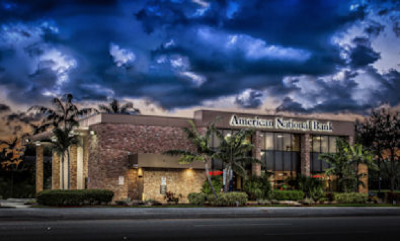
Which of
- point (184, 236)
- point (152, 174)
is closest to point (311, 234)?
point (184, 236)

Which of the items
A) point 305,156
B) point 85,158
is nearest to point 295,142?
point 305,156

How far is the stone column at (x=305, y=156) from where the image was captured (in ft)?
138

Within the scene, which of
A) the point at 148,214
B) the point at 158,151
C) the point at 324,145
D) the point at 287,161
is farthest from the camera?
the point at 324,145

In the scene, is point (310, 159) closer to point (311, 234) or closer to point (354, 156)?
point (354, 156)

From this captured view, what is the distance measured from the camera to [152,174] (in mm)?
35531

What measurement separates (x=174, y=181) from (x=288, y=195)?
9.30 m

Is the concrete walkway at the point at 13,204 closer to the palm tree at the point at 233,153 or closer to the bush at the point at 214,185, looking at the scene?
the bush at the point at 214,185

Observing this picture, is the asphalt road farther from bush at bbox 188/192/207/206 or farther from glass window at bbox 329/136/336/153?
glass window at bbox 329/136/336/153

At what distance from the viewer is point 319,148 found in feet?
144

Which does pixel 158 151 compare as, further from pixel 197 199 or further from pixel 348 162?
pixel 348 162

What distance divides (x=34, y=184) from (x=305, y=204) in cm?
2683

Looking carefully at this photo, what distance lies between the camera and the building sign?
3925cm

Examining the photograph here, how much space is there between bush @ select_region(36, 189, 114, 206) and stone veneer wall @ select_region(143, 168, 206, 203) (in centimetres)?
447

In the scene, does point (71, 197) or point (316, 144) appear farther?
point (316, 144)
